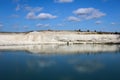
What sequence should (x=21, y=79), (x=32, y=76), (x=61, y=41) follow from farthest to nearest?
(x=61, y=41) < (x=32, y=76) < (x=21, y=79)

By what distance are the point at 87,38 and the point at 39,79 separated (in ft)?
158

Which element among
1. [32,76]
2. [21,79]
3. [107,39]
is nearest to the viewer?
[21,79]

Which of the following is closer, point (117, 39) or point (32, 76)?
point (32, 76)

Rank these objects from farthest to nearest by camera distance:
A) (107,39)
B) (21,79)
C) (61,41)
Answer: (107,39), (61,41), (21,79)

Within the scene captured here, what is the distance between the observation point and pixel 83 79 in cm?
1345

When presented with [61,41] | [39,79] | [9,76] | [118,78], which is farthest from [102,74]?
[61,41]

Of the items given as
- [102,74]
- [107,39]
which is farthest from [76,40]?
[102,74]

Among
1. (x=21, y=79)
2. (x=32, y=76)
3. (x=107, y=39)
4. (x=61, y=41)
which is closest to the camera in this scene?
(x=21, y=79)

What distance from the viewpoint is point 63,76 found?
46.8 feet

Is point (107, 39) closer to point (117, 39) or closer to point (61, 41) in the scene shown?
point (117, 39)

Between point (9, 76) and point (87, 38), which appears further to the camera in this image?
point (87, 38)

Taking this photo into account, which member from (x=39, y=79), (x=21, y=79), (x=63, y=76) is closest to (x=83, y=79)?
(x=63, y=76)

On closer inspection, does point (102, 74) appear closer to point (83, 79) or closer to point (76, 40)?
point (83, 79)

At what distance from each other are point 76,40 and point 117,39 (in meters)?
10.4
